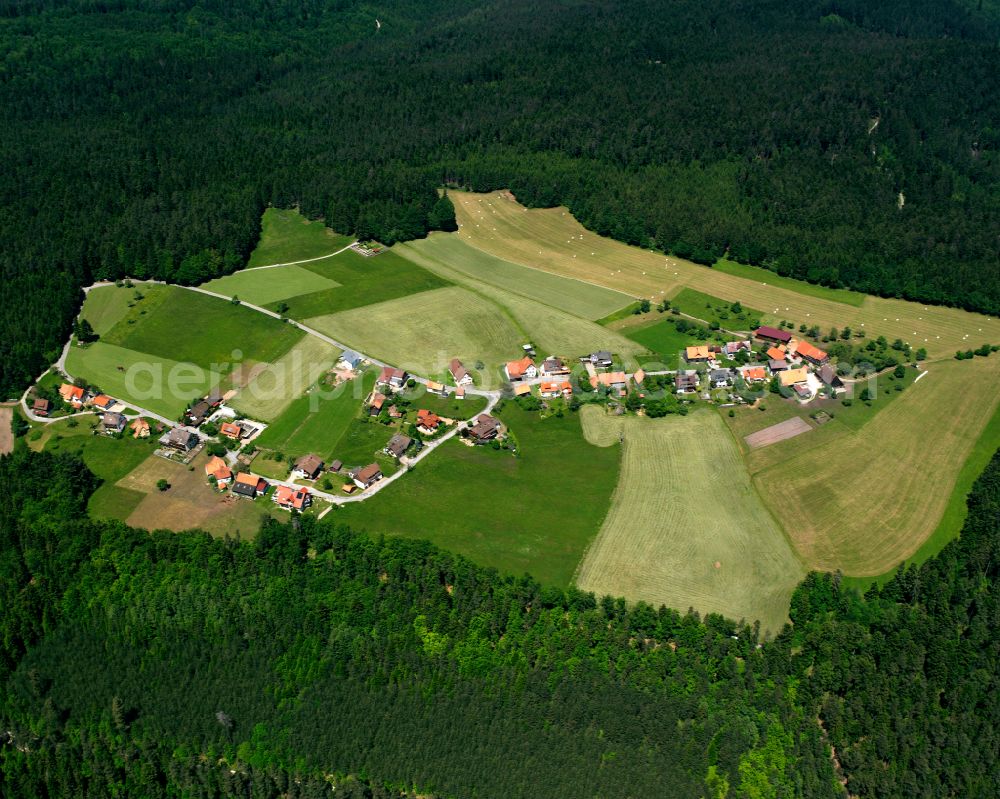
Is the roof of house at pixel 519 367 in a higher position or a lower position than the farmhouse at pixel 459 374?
higher

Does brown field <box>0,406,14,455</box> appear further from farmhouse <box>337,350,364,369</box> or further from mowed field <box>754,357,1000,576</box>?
mowed field <box>754,357,1000,576</box>

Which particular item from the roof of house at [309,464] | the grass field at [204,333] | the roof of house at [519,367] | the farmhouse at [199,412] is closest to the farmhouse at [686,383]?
the roof of house at [519,367]

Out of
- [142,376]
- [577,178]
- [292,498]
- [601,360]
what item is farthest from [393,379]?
[577,178]

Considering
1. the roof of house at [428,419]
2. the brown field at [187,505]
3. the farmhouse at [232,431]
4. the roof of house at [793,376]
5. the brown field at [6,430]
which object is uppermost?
the roof of house at [793,376]

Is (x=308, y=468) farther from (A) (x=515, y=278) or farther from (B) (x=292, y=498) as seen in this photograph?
(A) (x=515, y=278)

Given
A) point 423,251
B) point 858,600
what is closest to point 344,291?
point 423,251

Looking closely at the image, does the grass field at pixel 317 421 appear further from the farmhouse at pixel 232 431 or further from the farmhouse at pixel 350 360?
the farmhouse at pixel 350 360
